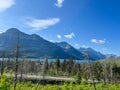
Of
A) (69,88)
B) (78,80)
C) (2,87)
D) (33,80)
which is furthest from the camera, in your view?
(33,80)

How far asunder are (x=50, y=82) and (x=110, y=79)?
60.4 m

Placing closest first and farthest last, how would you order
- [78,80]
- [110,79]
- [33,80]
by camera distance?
[78,80] < [33,80] < [110,79]

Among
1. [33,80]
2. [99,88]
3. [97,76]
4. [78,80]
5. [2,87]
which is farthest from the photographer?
[97,76]

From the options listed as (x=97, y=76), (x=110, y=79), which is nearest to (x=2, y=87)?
(x=97, y=76)

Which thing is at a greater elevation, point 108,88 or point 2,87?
point 2,87

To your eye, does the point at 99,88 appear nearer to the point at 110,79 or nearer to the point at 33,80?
the point at 33,80

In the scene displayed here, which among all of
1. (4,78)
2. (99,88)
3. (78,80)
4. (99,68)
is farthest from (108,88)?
(99,68)

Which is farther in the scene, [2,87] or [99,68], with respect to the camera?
[99,68]

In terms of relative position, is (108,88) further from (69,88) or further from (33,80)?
(33,80)

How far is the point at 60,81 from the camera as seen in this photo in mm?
158375

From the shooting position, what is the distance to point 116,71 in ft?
649

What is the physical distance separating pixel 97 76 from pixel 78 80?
2016 inches

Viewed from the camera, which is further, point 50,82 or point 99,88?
point 50,82

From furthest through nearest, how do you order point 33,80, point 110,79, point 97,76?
point 110,79 → point 97,76 → point 33,80
